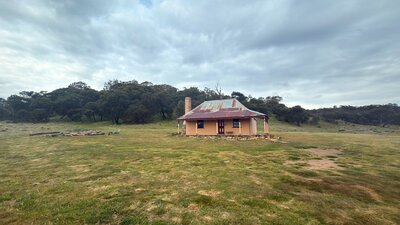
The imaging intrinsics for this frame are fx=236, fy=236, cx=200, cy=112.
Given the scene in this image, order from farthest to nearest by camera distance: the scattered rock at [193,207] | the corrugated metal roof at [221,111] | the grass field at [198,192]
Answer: the corrugated metal roof at [221,111] → the scattered rock at [193,207] → the grass field at [198,192]

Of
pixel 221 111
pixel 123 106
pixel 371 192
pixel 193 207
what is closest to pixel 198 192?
pixel 193 207

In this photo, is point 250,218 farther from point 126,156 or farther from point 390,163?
point 390,163

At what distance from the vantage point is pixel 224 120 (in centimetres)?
2675

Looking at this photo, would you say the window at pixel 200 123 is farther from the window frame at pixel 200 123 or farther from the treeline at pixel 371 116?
the treeline at pixel 371 116

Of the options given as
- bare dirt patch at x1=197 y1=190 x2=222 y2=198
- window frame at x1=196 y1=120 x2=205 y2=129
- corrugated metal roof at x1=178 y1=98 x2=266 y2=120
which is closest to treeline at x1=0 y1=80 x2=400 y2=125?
corrugated metal roof at x1=178 y1=98 x2=266 y2=120

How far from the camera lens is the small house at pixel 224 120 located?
84.5 ft

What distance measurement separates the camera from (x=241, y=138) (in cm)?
2359

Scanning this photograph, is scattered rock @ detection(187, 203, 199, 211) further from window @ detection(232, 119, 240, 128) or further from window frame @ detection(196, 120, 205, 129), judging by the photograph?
window frame @ detection(196, 120, 205, 129)

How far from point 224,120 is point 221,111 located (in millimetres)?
1668

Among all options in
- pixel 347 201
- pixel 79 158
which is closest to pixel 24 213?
pixel 79 158

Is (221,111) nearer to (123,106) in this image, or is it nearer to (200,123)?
(200,123)

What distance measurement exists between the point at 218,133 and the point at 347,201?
67.4 feet

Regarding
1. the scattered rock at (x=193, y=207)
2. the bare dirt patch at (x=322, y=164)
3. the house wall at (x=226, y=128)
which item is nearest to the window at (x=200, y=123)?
the house wall at (x=226, y=128)

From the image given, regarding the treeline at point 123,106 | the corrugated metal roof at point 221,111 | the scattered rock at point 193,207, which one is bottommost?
the scattered rock at point 193,207
